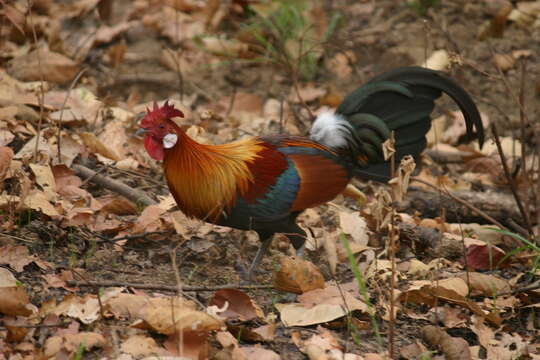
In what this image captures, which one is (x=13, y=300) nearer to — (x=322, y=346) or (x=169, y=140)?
(x=169, y=140)

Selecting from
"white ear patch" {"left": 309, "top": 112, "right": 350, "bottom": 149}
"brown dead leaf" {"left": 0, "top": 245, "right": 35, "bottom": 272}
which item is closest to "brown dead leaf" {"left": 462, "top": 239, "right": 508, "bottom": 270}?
"white ear patch" {"left": 309, "top": 112, "right": 350, "bottom": 149}

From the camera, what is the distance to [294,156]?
4.29 metres

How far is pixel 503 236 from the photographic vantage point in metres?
5.19

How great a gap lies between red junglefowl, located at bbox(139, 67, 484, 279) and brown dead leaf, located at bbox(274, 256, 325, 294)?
23 centimetres

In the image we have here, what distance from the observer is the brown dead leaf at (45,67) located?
621 centimetres

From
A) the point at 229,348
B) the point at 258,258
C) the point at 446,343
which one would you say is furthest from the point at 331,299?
the point at 229,348

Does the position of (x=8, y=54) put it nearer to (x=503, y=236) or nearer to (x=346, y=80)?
(x=346, y=80)

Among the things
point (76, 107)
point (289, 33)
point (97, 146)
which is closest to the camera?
point (97, 146)

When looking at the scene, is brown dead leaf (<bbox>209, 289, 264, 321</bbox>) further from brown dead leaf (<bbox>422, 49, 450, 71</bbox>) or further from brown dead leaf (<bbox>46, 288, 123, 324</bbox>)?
brown dead leaf (<bbox>422, 49, 450, 71</bbox>)

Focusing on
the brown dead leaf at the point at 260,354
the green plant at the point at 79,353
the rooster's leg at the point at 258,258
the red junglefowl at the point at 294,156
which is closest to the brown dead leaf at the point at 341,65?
the red junglefowl at the point at 294,156

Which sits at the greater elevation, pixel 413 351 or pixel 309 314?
pixel 309 314

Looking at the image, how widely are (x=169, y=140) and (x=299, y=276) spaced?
0.94 m

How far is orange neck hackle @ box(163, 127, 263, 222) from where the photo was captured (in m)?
4.07

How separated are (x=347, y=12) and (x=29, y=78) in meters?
3.58
